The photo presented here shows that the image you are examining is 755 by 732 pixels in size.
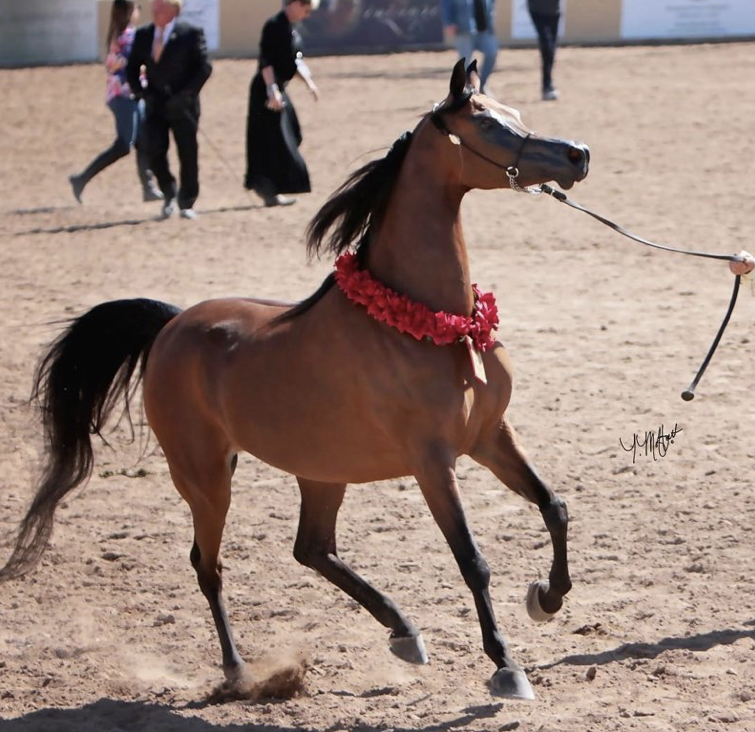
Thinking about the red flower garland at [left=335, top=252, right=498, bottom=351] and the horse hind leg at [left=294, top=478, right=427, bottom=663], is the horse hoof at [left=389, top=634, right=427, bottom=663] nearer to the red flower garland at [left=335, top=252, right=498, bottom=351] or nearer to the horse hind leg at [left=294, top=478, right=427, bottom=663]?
the horse hind leg at [left=294, top=478, right=427, bottom=663]

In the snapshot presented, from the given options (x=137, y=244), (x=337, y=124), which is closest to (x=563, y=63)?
(x=337, y=124)

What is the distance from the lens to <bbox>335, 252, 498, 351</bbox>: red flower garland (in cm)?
432

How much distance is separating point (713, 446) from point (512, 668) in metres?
2.87

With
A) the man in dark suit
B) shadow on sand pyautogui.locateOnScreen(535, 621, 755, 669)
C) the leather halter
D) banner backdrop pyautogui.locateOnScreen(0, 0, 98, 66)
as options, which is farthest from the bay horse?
banner backdrop pyautogui.locateOnScreen(0, 0, 98, 66)

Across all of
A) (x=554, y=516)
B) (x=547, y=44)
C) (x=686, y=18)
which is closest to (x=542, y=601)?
(x=554, y=516)

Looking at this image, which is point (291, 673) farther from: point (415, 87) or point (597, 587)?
point (415, 87)

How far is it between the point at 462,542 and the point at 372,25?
2134 cm

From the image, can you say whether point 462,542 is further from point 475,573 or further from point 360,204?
point 360,204

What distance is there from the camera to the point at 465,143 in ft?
14.1

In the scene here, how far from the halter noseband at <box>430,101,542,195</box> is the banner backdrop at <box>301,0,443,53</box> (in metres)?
20.6

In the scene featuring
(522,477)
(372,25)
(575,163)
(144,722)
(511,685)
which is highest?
(575,163)

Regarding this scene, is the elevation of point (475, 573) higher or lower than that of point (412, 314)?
lower

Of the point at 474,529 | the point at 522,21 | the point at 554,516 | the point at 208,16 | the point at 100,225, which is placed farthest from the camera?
the point at 522,21

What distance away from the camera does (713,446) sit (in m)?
6.84
